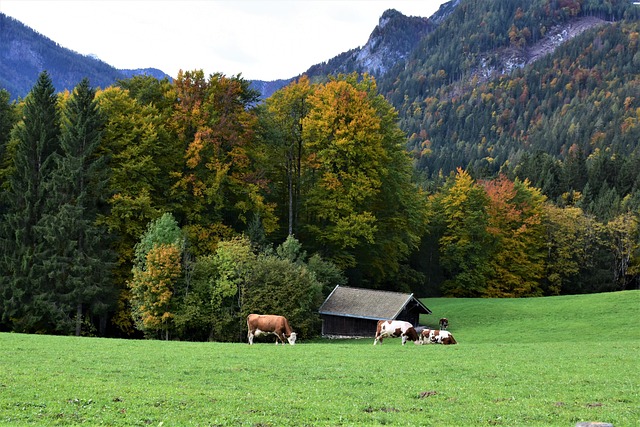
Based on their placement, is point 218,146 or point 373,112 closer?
point 218,146

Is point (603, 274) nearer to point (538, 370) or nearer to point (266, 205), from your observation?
point (266, 205)

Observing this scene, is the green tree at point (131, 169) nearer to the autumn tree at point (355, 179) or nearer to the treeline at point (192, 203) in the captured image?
the treeline at point (192, 203)

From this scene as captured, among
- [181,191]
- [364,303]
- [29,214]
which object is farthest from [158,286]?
[364,303]

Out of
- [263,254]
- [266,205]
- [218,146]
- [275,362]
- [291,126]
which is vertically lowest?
[275,362]

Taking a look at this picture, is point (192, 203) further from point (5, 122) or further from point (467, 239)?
point (467, 239)

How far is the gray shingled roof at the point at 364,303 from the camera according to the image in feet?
154

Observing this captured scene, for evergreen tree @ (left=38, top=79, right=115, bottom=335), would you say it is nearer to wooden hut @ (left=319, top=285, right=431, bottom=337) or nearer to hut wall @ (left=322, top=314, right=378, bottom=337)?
hut wall @ (left=322, top=314, right=378, bottom=337)

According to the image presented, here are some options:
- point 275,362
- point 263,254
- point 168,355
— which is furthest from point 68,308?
point 275,362

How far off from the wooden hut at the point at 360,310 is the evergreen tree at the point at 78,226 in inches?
714

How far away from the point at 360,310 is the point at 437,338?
39.9 ft

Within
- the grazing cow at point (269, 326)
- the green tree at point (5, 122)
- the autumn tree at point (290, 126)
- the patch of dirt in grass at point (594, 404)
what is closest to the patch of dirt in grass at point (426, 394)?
the patch of dirt in grass at point (594, 404)

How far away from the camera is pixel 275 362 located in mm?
24219

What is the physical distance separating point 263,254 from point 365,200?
13830 mm

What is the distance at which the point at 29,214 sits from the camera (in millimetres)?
46500
